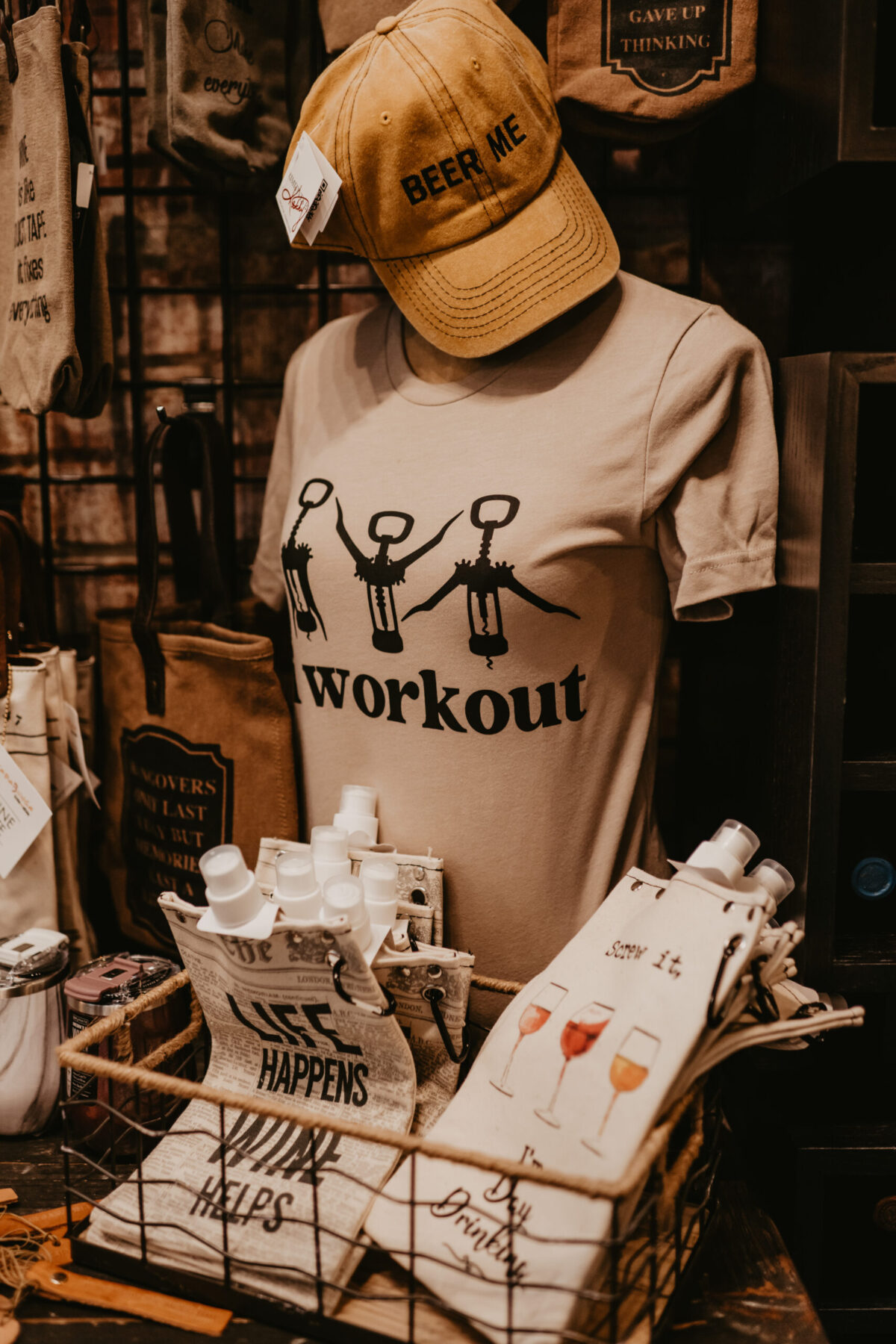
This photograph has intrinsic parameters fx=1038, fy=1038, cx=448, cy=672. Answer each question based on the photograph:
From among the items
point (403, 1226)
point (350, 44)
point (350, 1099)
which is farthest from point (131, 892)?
point (350, 44)

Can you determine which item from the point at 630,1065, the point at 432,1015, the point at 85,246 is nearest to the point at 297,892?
the point at 432,1015

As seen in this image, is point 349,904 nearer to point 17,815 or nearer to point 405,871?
point 405,871

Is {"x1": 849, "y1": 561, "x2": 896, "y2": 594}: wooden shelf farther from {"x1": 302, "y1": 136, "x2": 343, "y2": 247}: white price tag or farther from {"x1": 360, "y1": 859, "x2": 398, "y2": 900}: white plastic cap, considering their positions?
{"x1": 302, "y1": 136, "x2": 343, "y2": 247}: white price tag

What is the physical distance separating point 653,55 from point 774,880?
85cm

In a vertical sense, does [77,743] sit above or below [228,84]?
below

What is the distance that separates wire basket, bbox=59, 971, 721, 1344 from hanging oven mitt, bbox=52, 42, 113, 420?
724 millimetres

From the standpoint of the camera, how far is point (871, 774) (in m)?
0.97

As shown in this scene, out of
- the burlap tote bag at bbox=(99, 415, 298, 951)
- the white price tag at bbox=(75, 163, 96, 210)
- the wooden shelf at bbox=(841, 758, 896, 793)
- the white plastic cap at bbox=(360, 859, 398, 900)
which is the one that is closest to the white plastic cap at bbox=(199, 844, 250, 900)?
the white plastic cap at bbox=(360, 859, 398, 900)

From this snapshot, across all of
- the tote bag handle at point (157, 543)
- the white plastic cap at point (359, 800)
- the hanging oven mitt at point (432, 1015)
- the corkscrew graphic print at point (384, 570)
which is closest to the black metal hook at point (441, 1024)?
the hanging oven mitt at point (432, 1015)

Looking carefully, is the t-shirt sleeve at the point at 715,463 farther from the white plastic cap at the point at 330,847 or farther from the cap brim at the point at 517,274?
the white plastic cap at the point at 330,847

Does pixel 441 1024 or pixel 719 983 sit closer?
pixel 719 983

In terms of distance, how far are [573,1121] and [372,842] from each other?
38 cm

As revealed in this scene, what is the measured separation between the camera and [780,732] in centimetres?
107

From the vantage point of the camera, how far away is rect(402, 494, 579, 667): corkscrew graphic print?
3.22 feet
